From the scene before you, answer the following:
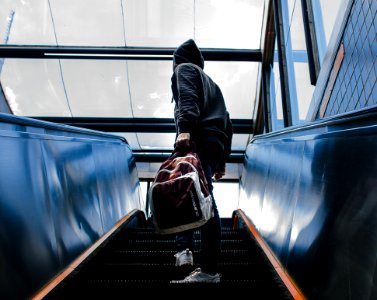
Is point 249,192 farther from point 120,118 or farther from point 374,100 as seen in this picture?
point 120,118

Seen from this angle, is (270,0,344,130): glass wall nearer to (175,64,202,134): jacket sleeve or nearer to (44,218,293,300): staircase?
(44,218,293,300): staircase

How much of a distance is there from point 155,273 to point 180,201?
2.98 ft

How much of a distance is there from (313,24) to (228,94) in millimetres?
5165

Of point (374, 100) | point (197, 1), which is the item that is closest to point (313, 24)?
point (374, 100)

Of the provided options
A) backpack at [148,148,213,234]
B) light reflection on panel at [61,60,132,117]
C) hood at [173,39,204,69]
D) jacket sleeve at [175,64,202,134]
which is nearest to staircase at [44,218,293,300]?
backpack at [148,148,213,234]

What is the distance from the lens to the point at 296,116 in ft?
24.5

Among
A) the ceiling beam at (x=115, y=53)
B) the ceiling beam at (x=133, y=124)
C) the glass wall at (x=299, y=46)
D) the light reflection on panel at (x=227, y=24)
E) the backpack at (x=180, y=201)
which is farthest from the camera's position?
the ceiling beam at (x=133, y=124)

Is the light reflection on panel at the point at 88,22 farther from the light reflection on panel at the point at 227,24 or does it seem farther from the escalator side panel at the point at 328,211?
the escalator side panel at the point at 328,211

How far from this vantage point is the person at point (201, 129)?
246 cm

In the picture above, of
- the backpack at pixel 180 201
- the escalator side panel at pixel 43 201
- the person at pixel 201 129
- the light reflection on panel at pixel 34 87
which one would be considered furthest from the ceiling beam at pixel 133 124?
the backpack at pixel 180 201

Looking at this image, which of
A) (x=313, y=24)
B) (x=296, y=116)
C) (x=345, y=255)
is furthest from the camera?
(x=296, y=116)

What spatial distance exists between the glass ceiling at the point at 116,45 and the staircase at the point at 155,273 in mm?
7293

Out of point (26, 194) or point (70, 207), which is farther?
point (70, 207)

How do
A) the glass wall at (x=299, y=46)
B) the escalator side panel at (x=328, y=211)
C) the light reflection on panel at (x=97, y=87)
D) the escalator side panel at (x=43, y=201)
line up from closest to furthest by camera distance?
1. the escalator side panel at (x=328, y=211)
2. the escalator side panel at (x=43, y=201)
3. the glass wall at (x=299, y=46)
4. the light reflection on panel at (x=97, y=87)
